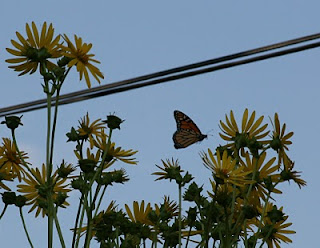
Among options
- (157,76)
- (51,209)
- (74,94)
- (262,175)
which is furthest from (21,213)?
(262,175)

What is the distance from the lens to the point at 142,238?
2477 mm

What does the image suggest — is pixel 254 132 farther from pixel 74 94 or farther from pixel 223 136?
pixel 74 94

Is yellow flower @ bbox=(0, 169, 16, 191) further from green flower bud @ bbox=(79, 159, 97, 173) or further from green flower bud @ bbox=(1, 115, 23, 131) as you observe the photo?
green flower bud @ bbox=(79, 159, 97, 173)

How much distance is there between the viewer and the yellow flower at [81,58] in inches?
96.3

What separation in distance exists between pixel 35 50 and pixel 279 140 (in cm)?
78

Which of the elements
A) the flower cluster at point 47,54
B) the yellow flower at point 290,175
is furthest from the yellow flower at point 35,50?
the yellow flower at point 290,175

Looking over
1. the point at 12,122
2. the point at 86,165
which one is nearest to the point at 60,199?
the point at 86,165

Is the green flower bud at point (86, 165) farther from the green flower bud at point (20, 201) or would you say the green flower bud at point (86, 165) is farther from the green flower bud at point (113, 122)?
the green flower bud at point (20, 201)

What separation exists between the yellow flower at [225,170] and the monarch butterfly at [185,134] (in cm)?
26

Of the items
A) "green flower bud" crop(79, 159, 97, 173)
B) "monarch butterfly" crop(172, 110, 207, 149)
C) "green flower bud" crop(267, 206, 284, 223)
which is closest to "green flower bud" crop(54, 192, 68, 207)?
"green flower bud" crop(79, 159, 97, 173)

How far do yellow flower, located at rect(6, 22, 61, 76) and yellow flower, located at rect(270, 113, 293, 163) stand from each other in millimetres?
686

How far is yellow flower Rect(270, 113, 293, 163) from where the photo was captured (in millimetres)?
2422

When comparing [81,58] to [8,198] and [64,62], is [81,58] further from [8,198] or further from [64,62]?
[8,198]

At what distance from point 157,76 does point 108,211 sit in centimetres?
44
